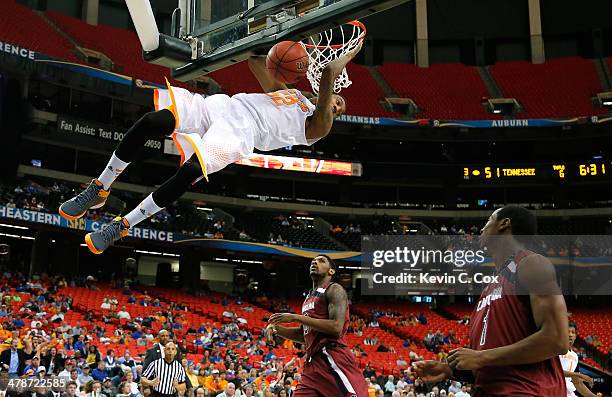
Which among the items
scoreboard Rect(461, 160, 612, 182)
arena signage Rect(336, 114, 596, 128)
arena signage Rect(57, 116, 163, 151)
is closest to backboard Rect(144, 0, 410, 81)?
arena signage Rect(57, 116, 163, 151)

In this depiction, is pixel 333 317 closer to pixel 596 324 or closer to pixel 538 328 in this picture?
pixel 538 328

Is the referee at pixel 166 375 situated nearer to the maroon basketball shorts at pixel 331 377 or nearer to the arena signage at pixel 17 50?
the maroon basketball shorts at pixel 331 377

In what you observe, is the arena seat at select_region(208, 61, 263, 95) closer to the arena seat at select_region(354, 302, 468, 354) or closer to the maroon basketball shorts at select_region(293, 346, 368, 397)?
the arena seat at select_region(354, 302, 468, 354)

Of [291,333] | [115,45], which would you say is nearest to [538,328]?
[291,333]

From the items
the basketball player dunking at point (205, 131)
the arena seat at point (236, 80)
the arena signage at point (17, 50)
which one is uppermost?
the arena seat at point (236, 80)

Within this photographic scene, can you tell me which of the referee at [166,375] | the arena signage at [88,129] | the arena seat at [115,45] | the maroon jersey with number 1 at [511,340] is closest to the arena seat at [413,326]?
the arena signage at [88,129]

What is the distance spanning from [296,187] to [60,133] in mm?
Result: 11861

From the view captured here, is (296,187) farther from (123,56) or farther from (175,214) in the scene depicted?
(123,56)

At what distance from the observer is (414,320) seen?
94.8 feet

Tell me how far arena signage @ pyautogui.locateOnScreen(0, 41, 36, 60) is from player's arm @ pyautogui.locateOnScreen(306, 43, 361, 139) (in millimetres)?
20490

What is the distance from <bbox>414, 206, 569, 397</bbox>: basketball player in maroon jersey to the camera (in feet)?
10.8

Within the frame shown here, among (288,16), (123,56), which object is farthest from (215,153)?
(123,56)

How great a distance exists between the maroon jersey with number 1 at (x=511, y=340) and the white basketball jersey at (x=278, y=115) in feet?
8.98

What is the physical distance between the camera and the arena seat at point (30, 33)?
26489mm
